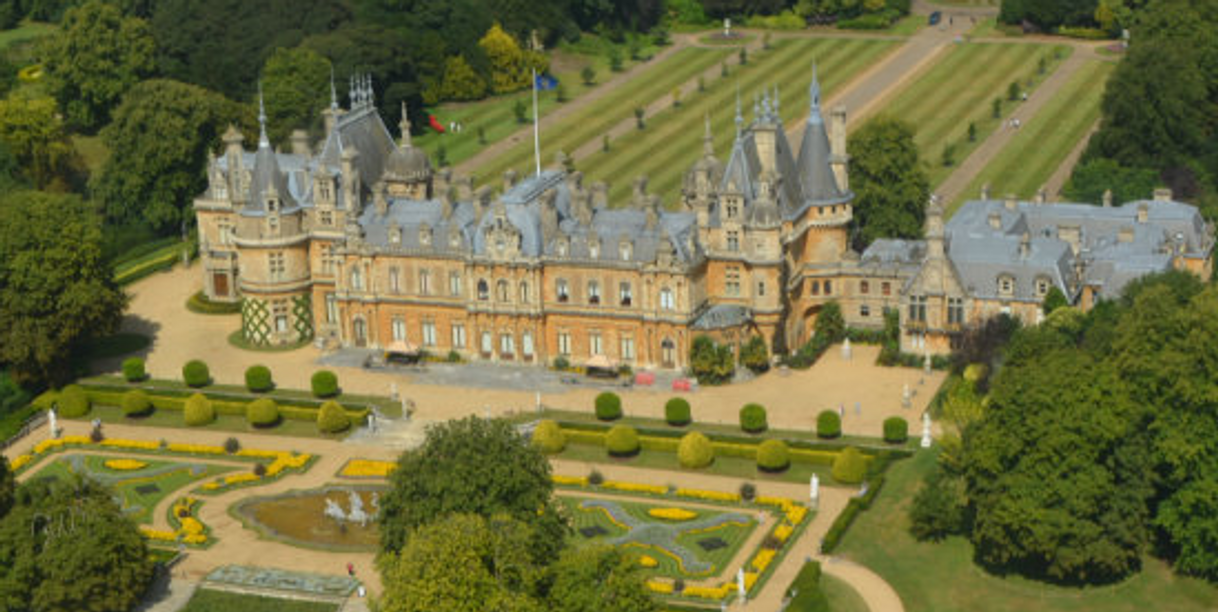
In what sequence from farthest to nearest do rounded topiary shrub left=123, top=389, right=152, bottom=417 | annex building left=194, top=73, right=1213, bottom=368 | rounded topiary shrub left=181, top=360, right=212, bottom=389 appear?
rounded topiary shrub left=181, top=360, right=212, bottom=389
annex building left=194, top=73, right=1213, bottom=368
rounded topiary shrub left=123, top=389, right=152, bottom=417

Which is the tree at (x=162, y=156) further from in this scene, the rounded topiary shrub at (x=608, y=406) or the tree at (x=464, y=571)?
the tree at (x=464, y=571)

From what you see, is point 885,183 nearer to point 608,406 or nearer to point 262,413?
point 608,406

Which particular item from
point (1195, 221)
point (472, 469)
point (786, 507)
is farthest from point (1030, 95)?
point (472, 469)

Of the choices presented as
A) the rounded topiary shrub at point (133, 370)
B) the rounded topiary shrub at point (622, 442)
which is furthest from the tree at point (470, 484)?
the rounded topiary shrub at point (133, 370)

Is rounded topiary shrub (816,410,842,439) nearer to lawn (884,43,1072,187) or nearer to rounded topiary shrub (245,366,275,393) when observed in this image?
rounded topiary shrub (245,366,275,393)

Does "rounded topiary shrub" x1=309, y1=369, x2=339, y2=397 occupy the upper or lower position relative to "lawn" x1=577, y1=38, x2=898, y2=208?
lower

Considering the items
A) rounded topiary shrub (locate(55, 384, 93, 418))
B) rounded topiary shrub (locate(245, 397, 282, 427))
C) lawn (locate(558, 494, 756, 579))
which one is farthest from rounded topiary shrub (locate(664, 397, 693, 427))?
rounded topiary shrub (locate(55, 384, 93, 418))
